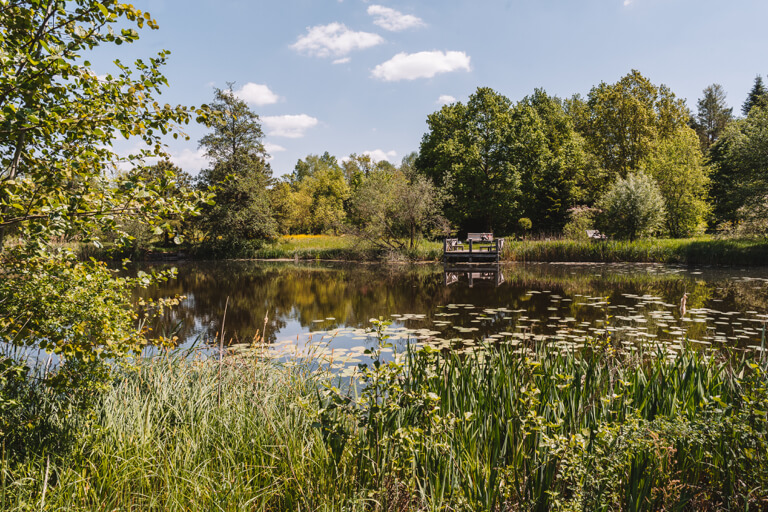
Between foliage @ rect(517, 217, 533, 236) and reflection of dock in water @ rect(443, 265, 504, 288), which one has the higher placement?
foliage @ rect(517, 217, 533, 236)

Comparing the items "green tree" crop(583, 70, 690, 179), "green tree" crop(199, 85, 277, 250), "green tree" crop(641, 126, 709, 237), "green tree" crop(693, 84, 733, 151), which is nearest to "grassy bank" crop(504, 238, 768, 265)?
"green tree" crop(641, 126, 709, 237)

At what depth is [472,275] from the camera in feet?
Answer: 68.5

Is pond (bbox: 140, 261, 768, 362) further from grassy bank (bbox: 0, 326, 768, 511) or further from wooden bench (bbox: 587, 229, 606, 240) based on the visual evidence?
wooden bench (bbox: 587, 229, 606, 240)

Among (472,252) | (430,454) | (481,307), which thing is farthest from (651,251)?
(430,454)

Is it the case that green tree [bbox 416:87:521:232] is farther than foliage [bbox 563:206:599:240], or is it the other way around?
green tree [bbox 416:87:521:232]

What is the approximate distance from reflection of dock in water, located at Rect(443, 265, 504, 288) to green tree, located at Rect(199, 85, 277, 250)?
61.6ft

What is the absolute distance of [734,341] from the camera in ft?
25.5

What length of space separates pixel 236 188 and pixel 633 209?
2826 centimetres

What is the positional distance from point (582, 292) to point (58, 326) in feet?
46.3

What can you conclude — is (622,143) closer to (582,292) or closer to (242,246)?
(582,292)

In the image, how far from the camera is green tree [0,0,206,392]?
263 centimetres

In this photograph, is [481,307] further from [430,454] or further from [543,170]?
[543,170]

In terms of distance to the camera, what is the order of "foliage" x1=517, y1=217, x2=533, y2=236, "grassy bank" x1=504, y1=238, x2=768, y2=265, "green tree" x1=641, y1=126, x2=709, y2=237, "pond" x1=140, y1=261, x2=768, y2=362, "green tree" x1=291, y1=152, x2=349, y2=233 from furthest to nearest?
"green tree" x1=291, y1=152, x2=349, y2=233 < "foliage" x1=517, y1=217, x2=533, y2=236 < "green tree" x1=641, y1=126, x2=709, y2=237 < "grassy bank" x1=504, y1=238, x2=768, y2=265 < "pond" x1=140, y1=261, x2=768, y2=362

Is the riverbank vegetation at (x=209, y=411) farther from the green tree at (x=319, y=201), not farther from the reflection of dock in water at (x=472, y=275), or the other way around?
the green tree at (x=319, y=201)
